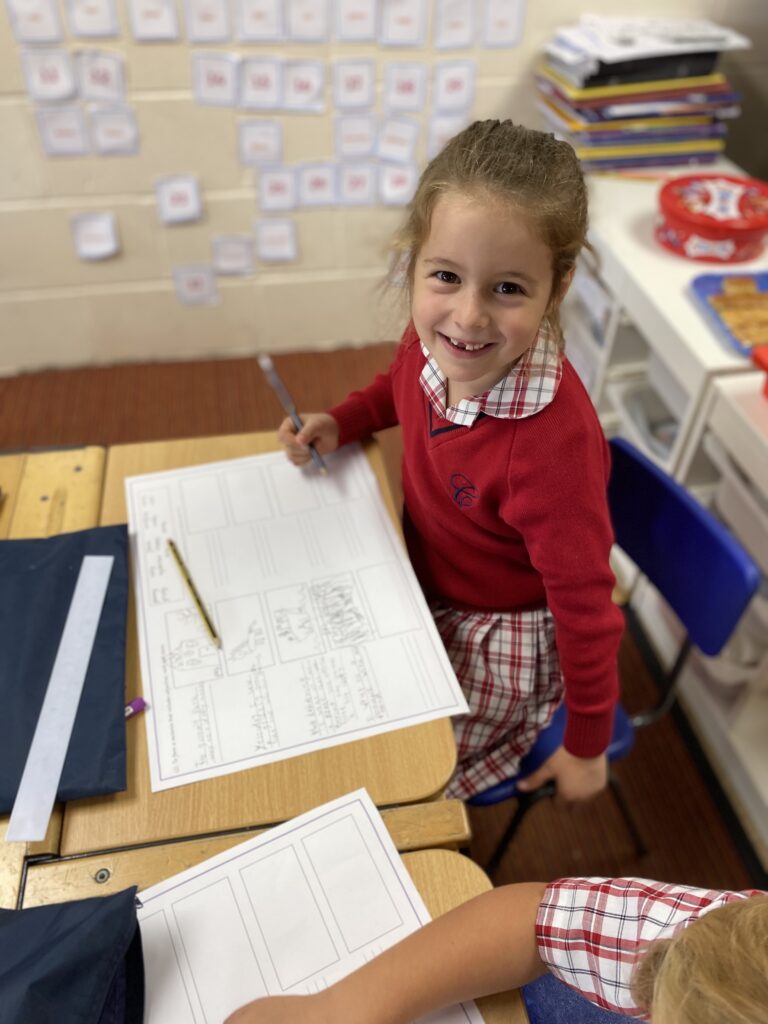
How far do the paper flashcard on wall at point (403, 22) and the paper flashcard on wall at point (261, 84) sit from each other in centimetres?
27

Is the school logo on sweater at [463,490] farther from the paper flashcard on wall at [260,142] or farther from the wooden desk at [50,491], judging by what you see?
the paper flashcard on wall at [260,142]

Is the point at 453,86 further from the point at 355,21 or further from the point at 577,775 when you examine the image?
the point at 577,775

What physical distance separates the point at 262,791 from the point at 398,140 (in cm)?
180

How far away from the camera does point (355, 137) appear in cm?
199


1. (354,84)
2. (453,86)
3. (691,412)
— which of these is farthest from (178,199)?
(691,412)

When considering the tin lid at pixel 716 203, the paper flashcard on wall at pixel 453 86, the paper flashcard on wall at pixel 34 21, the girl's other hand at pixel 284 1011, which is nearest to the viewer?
the girl's other hand at pixel 284 1011

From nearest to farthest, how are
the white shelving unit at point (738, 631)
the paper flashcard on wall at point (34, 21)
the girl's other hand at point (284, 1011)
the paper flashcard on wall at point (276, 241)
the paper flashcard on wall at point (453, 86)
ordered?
the girl's other hand at point (284, 1011), the white shelving unit at point (738, 631), the paper flashcard on wall at point (34, 21), the paper flashcard on wall at point (453, 86), the paper flashcard on wall at point (276, 241)

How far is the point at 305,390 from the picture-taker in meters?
2.35

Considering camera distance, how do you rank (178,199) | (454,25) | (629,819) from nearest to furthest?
(629,819)
(454,25)
(178,199)

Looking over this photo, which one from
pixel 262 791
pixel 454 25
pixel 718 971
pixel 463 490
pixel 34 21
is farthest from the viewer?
pixel 454 25

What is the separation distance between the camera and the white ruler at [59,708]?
26.7 inches

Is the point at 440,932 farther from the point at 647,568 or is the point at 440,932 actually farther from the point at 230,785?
the point at 647,568

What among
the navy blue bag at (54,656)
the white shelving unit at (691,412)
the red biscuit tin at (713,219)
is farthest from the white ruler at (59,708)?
the red biscuit tin at (713,219)

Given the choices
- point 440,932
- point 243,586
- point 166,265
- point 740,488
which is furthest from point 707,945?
point 166,265
